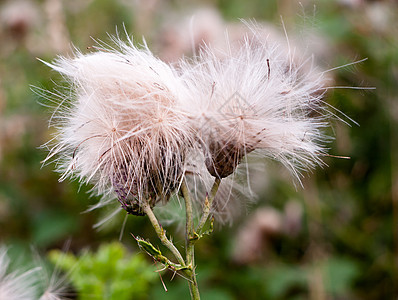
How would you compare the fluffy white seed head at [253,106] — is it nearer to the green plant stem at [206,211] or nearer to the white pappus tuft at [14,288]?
the green plant stem at [206,211]

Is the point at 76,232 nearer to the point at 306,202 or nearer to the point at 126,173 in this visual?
the point at 306,202

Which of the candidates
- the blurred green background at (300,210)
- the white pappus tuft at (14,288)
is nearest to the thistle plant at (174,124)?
the white pappus tuft at (14,288)

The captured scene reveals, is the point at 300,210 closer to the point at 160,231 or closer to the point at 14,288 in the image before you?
the point at 14,288

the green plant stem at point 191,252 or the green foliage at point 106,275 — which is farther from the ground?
the green plant stem at point 191,252

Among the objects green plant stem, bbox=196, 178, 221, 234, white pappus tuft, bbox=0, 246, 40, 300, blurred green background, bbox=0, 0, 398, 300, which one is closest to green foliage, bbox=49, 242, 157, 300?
white pappus tuft, bbox=0, 246, 40, 300

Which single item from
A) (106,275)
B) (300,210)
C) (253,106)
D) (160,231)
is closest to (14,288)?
(106,275)

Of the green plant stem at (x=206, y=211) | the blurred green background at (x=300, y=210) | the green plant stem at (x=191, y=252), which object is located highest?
the green plant stem at (x=206, y=211)

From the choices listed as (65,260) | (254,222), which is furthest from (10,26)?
(65,260)
